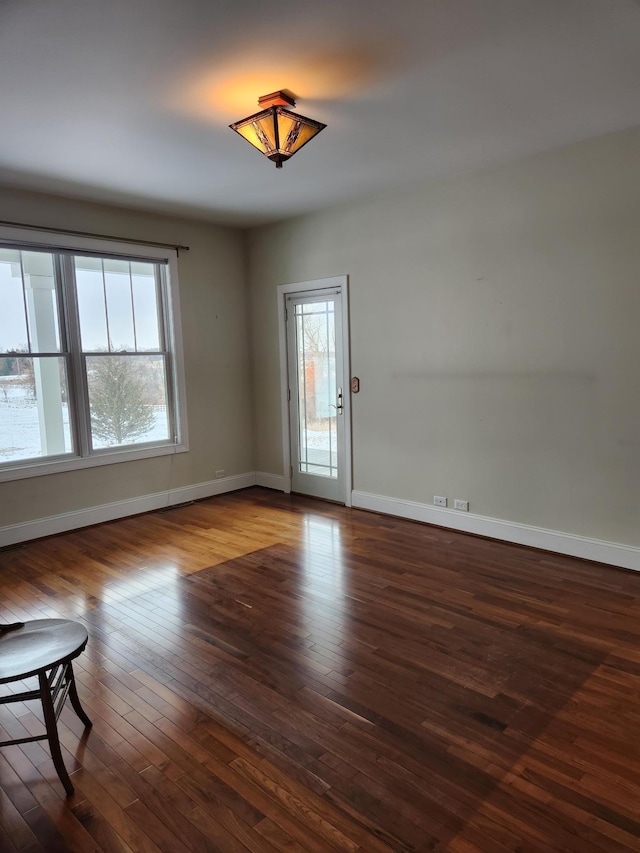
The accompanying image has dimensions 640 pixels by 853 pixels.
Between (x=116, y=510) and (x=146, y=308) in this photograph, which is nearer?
(x=116, y=510)

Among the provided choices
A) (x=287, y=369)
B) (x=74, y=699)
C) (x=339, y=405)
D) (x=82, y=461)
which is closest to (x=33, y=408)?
(x=82, y=461)

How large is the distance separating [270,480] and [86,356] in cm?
241

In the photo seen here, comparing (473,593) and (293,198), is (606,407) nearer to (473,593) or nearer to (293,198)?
(473,593)

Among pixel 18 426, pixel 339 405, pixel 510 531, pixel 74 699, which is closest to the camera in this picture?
pixel 74 699

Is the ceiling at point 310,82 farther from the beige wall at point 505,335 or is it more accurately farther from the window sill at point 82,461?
the window sill at point 82,461

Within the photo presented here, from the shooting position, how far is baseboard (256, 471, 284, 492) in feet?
20.1

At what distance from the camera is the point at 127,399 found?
521cm

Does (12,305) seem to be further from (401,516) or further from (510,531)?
(510,531)

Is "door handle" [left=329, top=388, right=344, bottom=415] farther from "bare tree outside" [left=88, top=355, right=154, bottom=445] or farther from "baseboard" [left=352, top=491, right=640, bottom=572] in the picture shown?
"bare tree outside" [left=88, top=355, right=154, bottom=445]

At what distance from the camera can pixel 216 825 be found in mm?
1779

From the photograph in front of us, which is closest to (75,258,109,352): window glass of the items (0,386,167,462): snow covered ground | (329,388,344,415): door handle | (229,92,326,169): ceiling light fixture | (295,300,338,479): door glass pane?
(0,386,167,462): snow covered ground

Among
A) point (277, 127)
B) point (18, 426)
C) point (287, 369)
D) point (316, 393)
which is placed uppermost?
point (277, 127)

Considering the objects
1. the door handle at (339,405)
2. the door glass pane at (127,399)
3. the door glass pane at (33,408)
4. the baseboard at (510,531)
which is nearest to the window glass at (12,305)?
the door glass pane at (33,408)

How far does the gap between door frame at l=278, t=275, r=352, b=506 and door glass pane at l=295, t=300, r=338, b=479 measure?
16cm
